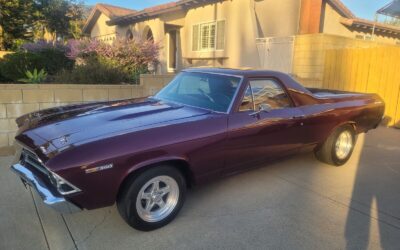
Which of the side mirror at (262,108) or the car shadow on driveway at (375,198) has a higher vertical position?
the side mirror at (262,108)

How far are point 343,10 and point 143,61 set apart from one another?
367 inches

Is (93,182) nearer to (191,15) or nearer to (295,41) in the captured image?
(295,41)

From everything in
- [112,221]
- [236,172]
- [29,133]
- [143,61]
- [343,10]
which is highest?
[343,10]

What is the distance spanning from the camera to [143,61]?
849 cm

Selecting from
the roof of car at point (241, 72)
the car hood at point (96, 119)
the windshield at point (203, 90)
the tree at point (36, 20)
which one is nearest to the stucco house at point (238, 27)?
the windshield at point (203, 90)

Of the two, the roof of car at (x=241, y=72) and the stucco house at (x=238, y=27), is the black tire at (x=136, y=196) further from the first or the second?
the stucco house at (x=238, y=27)

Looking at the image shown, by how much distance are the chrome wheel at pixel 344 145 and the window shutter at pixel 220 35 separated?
10.1m

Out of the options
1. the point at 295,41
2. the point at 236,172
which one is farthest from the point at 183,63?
the point at 236,172

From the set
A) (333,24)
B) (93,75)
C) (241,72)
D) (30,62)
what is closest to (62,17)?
(30,62)

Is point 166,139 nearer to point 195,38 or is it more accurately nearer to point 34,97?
point 34,97

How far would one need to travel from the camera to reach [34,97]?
5773mm

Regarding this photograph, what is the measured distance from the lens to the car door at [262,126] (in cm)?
376

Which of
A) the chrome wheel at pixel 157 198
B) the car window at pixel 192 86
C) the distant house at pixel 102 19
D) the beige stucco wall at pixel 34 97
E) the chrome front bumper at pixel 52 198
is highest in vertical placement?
the distant house at pixel 102 19

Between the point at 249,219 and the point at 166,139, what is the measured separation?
130 centimetres
